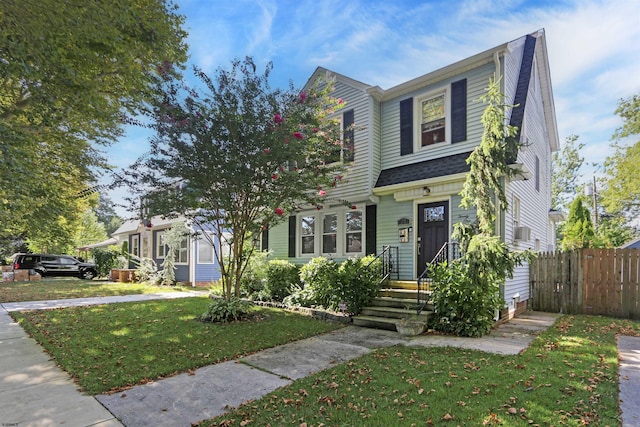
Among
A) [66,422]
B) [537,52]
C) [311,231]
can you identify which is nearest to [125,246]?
[311,231]

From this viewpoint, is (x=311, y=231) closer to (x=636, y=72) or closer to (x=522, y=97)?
(x=522, y=97)

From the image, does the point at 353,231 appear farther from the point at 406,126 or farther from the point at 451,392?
the point at 451,392

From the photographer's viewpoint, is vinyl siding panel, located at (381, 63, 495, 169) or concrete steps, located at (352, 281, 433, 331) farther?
vinyl siding panel, located at (381, 63, 495, 169)

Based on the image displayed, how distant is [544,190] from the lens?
41.3ft

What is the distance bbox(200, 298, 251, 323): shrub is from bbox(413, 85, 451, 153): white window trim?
232 inches

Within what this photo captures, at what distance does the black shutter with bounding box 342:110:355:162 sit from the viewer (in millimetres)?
9344

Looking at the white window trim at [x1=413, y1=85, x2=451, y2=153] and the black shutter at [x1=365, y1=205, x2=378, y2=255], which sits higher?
the white window trim at [x1=413, y1=85, x2=451, y2=153]

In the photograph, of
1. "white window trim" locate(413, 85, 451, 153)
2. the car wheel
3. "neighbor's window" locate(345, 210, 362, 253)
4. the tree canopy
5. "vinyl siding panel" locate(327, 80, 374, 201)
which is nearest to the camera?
the tree canopy

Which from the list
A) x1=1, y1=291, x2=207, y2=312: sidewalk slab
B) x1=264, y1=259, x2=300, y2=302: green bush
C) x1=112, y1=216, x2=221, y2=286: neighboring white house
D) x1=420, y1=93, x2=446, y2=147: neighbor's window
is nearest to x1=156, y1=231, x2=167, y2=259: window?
x1=112, y1=216, x2=221, y2=286: neighboring white house

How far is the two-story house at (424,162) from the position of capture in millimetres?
8266

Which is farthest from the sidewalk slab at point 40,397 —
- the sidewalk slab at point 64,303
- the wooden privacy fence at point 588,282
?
the wooden privacy fence at point 588,282

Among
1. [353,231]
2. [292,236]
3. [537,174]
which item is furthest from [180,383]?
[537,174]

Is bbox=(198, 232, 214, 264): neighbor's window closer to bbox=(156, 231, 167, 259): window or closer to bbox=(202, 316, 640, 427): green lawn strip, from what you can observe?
bbox=(156, 231, 167, 259): window

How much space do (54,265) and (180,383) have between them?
2060 centimetres
